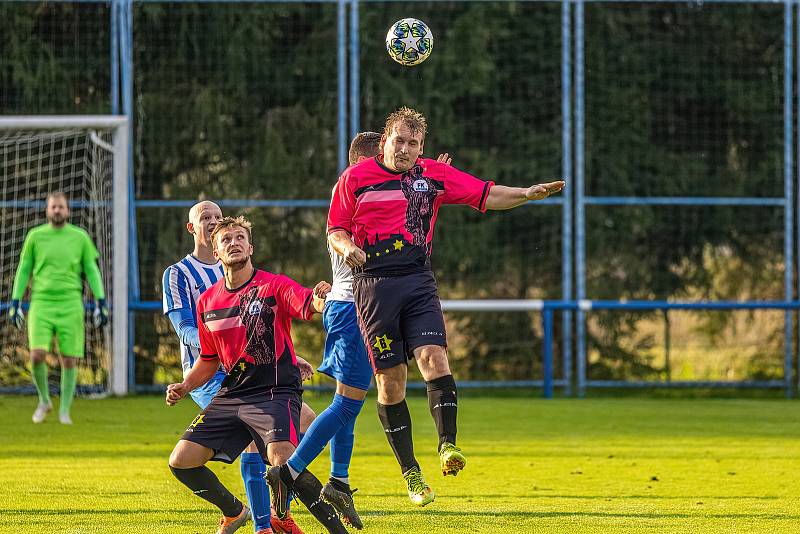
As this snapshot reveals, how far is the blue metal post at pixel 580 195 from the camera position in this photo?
1490 centimetres

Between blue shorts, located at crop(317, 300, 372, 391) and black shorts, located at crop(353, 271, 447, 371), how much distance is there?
0.38m

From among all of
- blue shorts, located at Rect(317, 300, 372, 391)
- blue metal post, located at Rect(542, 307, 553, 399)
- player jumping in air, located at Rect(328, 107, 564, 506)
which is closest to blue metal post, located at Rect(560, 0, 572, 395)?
blue metal post, located at Rect(542, 307, 553, 399)

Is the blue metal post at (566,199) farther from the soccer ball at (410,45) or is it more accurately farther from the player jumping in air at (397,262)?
the player jumping in air at (397,262)

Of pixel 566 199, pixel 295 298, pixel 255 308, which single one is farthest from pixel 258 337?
pixel 566 199

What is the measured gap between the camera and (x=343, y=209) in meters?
6.67

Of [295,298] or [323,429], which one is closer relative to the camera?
[295,298]

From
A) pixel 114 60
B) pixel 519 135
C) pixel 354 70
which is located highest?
pixel 114 60

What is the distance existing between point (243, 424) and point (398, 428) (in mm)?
947

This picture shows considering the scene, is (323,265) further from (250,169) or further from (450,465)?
(450,465)

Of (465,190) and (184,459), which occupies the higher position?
(465,190)

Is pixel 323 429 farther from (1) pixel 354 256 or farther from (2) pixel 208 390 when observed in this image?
(1) pixel 354 256

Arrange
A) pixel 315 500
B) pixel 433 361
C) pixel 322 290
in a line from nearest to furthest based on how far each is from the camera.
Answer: pixel 322 290 → pixel 315 500 → pixel 433 361

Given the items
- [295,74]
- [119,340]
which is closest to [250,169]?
[295,74]

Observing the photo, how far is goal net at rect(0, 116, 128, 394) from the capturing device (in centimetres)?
1434
